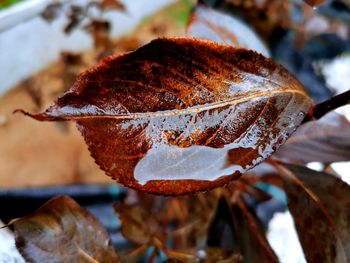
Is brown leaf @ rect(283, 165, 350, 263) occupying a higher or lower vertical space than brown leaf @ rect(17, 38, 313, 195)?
lower

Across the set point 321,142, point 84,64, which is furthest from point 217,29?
point 84,64

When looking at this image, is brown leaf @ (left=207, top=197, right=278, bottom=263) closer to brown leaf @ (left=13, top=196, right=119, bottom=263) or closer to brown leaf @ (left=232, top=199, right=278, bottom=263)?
brown leaf @ (left=232, top=199, right=278, bottom=263)

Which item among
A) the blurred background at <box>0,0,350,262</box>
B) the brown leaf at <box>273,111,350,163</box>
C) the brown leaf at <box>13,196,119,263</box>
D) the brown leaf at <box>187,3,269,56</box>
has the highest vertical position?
the brown leaf at <box>187,3,269,56</box>

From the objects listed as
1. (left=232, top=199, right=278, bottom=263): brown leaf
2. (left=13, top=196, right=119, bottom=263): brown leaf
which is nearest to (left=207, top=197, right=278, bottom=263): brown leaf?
(left=232, top=199, right=278, bottom=263): brown leaf

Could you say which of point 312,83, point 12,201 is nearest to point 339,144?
point 312,83

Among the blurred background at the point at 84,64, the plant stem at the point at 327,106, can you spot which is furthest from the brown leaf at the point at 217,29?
the plant stem at the point at 327,106

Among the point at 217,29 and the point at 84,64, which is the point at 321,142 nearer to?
the point at 217,29
